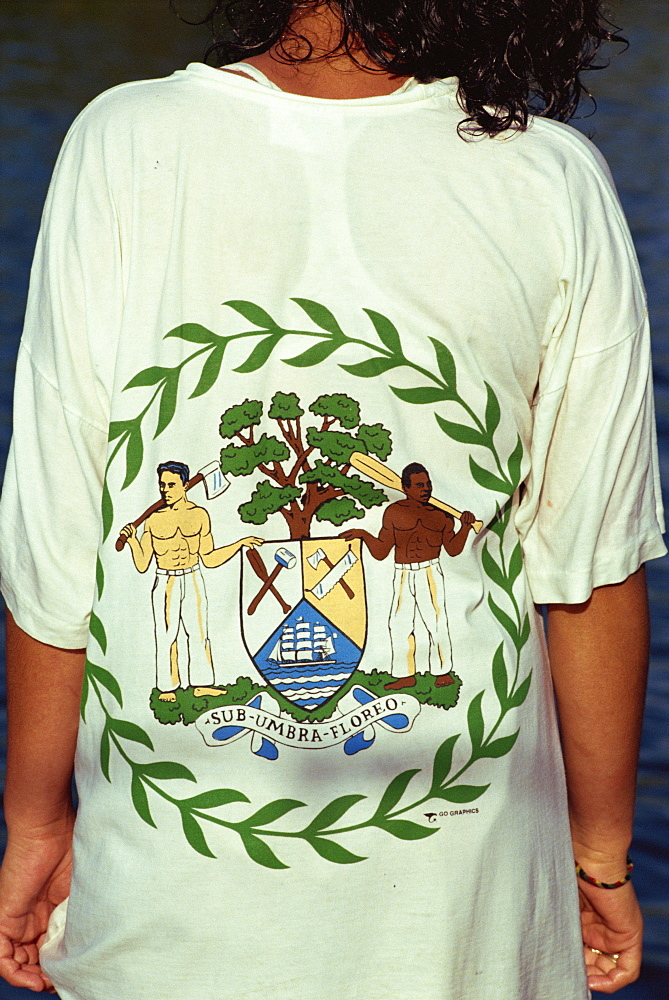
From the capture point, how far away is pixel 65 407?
1.18 m

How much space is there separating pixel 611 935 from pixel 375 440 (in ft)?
2.35

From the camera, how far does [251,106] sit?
112cm

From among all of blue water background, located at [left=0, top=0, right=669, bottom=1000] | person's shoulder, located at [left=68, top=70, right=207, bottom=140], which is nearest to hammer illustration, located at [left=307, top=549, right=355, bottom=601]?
person's shoulder, located at [left=68, top=70, right=207, bottom=140]

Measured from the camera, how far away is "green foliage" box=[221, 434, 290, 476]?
111 cm

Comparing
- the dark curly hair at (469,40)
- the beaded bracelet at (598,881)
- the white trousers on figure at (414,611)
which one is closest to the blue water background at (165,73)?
the dark curly hair at (469,40)

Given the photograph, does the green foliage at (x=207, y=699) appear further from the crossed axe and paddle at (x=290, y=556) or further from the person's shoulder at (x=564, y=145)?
the person's shoulder at (x=564, y=145)

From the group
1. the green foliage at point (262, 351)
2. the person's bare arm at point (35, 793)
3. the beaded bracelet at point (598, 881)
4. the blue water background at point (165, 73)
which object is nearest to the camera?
the green foliage at point (262, 351)

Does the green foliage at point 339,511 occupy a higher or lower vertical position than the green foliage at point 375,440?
lower

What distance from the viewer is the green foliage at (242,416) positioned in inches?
43.6

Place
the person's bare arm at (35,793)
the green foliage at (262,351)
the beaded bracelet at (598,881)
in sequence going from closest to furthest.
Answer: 1. the green foliage at (262,351)
2. the person's bare arm at (35,793)
3. the beaded bracelet at (598,881)

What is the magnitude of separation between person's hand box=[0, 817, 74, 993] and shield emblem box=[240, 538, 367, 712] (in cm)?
39

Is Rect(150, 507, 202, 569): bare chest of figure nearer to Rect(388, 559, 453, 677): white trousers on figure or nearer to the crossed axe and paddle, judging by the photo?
the crossed axe and paddle

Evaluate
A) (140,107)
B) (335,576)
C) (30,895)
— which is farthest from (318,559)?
(30,895)

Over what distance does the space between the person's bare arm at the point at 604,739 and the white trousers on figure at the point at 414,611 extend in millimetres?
228
